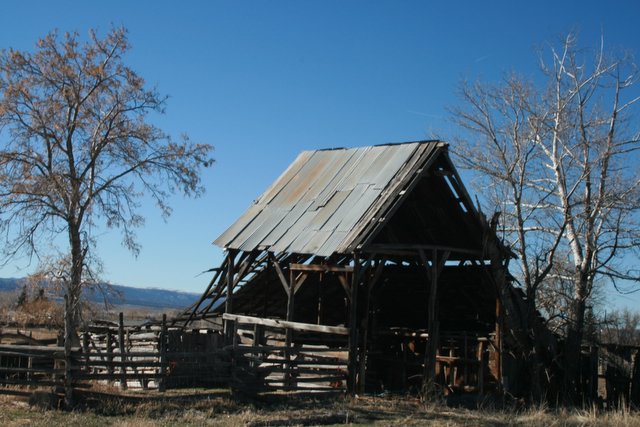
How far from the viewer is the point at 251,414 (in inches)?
566

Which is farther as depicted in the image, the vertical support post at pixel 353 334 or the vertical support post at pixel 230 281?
the vertical support post at pixel 230 281

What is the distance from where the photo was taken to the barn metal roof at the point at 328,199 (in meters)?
17.5

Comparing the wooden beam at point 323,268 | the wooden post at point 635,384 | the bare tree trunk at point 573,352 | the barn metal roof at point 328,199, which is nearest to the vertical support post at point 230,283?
→ the barn metal roof at point 328,199

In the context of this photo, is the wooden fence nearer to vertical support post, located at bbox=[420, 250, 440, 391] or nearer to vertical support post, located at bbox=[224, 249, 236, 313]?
vertical support post, located at bbox=[224, 249, 236, 313]

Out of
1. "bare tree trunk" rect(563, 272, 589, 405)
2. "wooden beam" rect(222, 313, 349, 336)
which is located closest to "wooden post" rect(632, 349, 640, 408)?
"bare tree trunk" rect(563, 272, 589, 405)

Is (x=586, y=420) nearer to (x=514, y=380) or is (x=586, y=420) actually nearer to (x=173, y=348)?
(x=514, y=380)

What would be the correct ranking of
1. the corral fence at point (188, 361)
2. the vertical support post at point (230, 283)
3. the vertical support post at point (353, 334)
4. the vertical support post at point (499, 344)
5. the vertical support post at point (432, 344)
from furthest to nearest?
the vertical support post at point (230, 283)
the vertical support post at point (499, 344)
the vertical support post at point (432, 344)
the vertical support post at point (353, 334)
the corral fence at point (188, 361)

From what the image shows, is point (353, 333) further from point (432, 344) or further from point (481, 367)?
point (481, 367)

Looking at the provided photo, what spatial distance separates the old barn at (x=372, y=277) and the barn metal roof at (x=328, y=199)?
39 mm

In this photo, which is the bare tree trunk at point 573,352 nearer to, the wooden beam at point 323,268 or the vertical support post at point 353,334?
the vertical support post at point 353,334

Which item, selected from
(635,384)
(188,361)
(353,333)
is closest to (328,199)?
(353,333)

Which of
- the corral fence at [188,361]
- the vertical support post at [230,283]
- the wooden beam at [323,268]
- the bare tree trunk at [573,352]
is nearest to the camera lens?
the corral fence at [188,361]

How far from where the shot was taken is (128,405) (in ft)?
47.3

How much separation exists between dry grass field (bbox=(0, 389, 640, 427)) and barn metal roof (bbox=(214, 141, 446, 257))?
3487 mm
